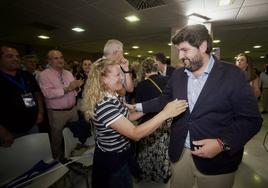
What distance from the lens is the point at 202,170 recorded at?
131 centimetres

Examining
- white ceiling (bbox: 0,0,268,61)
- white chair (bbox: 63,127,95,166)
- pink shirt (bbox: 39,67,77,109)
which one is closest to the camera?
white chair (bbox: 63,127,95,166)

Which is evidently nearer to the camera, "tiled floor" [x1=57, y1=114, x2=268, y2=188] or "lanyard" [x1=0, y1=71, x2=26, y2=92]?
"lanyard" [x1=0, y1=71, x2=26, y2=92]

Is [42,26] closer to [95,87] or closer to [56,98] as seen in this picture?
[56,98]

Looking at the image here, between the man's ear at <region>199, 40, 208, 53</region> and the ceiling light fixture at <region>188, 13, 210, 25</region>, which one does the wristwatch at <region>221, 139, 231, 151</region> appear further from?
the ceiling light fixture at <region>188, 13, 210, 25</region>

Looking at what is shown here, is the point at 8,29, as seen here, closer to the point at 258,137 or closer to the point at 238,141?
the point at 238,141

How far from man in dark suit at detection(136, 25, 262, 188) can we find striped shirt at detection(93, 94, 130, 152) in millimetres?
404

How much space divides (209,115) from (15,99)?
2.15 m

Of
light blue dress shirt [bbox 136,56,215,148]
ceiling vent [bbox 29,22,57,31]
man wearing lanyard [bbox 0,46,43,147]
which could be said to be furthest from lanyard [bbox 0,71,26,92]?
ceiling vent [bbox 29,22,57,31]

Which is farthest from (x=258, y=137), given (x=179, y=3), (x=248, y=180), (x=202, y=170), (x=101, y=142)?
(x=101, y=142)

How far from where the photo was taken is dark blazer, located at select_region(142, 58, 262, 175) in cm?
111

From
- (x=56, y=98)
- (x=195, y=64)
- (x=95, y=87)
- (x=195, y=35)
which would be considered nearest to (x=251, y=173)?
(x=195, y=64)

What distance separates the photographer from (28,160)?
1.95m

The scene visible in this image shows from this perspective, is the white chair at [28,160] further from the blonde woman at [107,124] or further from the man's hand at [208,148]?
the man's hand at [208,148]

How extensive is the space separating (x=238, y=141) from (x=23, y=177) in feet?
5.95
